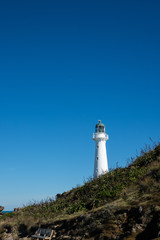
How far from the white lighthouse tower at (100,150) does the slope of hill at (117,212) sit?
58.8 ft

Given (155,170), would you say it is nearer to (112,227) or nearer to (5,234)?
(112,227)

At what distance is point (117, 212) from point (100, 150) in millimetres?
26899

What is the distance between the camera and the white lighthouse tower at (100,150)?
35.8 meters

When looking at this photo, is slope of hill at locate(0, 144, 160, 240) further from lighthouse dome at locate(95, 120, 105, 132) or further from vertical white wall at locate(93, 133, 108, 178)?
lighthouse dome at locate(95, 120, 105, 132)

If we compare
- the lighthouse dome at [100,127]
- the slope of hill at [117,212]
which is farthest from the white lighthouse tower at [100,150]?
the slope of hill at [117,212]

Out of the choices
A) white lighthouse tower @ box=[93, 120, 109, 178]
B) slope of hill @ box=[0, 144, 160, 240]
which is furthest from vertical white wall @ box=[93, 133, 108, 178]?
slope of hill @ box=[0, 144, 160, 240]

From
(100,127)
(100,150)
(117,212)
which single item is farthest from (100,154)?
(117,212)

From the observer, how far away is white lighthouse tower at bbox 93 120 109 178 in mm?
35781

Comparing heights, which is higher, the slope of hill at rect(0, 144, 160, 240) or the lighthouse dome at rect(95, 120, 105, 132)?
the lighthouse dome at rect(95, 120, 105, 132)

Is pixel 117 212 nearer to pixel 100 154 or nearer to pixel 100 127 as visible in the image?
pixel 100 154

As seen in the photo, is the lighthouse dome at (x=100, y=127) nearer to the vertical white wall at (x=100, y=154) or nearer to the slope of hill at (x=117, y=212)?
the vertical white wall at (x=100, y=154)

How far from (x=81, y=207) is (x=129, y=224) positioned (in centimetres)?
600

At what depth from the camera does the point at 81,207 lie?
14664 millimetres

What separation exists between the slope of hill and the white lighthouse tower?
17.9 metres
